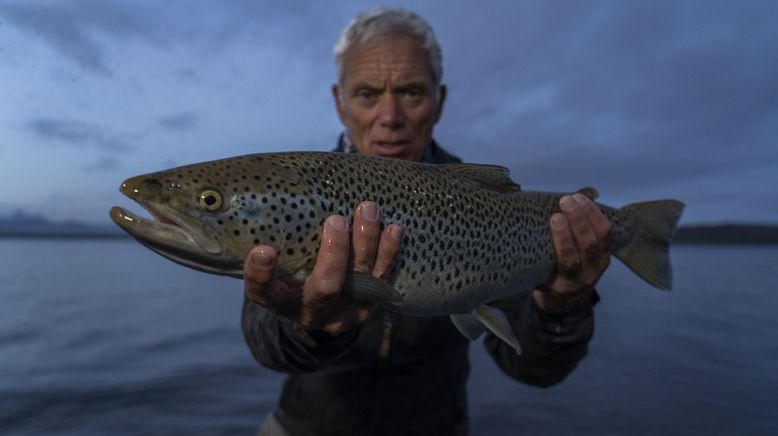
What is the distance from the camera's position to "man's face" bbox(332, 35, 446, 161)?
4383 millimetres

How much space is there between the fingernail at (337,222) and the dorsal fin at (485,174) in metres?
0.91

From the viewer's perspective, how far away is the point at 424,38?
14.8 ft

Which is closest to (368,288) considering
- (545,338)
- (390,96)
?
(545,338)

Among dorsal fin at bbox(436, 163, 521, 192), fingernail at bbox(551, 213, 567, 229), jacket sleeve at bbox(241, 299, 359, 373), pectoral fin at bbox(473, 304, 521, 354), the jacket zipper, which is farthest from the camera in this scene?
the jacket zipper

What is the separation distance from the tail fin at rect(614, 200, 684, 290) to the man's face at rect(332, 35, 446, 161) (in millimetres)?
1875

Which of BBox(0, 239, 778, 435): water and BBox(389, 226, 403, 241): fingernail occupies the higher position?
BBox(389, 226, 403, 241): fingernail

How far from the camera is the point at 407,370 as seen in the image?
394 centimetres

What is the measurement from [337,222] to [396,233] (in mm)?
308

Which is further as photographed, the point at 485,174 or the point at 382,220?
the point at 485,174

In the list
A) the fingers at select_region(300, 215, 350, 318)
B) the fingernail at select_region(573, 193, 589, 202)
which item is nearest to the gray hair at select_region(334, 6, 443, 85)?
the fingernail at select_region(573, 193, 589, 202)

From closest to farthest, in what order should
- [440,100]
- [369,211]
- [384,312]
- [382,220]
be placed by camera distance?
[369,211], [382,220], [384,312], [440,100]

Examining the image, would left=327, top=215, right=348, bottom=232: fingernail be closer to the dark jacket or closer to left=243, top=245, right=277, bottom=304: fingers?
left=243, top=245, right=277, bottom=304: fingers

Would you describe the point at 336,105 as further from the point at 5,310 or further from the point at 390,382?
the point at 5,310

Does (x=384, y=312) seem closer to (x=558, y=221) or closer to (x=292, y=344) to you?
(x=292, y=344)
